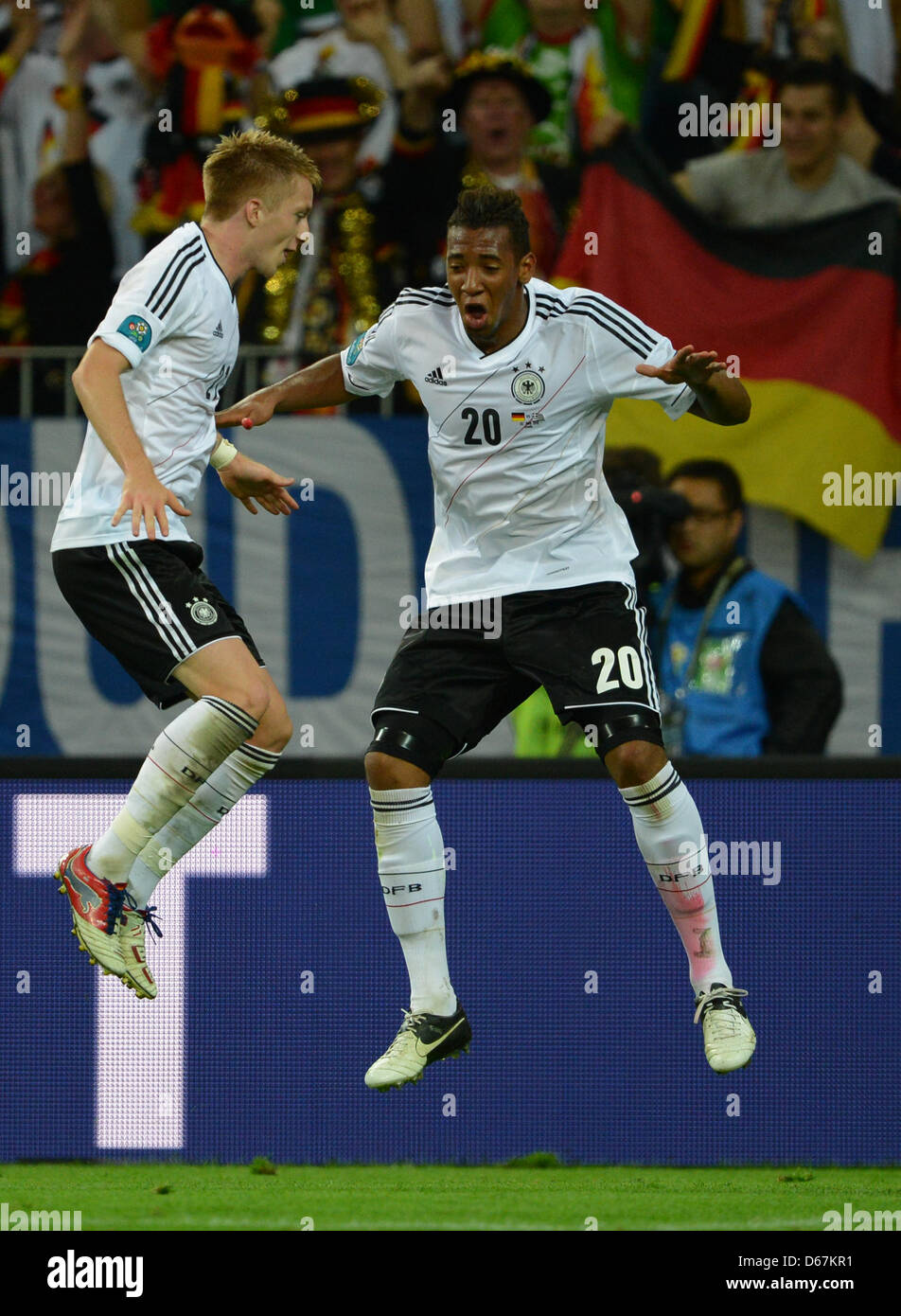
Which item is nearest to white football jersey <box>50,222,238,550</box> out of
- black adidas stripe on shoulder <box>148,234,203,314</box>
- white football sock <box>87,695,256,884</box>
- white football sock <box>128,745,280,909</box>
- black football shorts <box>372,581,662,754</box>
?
black adidas stripe on shoulder <box>148,234,203,314</box>

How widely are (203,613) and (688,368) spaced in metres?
1.47

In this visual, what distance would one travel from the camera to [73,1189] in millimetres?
5773

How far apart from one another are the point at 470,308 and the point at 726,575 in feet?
7.87

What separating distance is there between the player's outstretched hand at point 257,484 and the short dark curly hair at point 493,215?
0.94 metres

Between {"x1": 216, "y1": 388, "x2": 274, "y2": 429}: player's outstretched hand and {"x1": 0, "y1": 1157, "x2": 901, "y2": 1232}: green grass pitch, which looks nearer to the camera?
{"x1": 0, "y1": 1157, "x2": 901, "y2": 1232}: green grass pitch

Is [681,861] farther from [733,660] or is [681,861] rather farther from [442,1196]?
[733,660]

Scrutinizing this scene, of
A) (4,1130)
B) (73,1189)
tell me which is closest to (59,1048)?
(4,1130)

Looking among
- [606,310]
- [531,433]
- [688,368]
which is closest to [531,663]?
[531,433]

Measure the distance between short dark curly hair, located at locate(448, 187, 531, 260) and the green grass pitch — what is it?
8.58 feet

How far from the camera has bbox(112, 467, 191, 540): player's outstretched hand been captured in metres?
4.97

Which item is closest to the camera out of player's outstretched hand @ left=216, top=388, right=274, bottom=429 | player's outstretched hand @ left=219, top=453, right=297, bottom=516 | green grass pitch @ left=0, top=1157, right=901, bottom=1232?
green grass pitch @ left=0, top=1157, right=901, bottom=1232

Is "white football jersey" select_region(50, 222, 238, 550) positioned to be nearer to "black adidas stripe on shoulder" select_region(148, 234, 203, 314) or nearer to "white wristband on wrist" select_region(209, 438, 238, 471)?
"black adidas stripe on shoulder" select_region(148, 234, 203, 314)

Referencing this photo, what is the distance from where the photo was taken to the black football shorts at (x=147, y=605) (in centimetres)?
533
